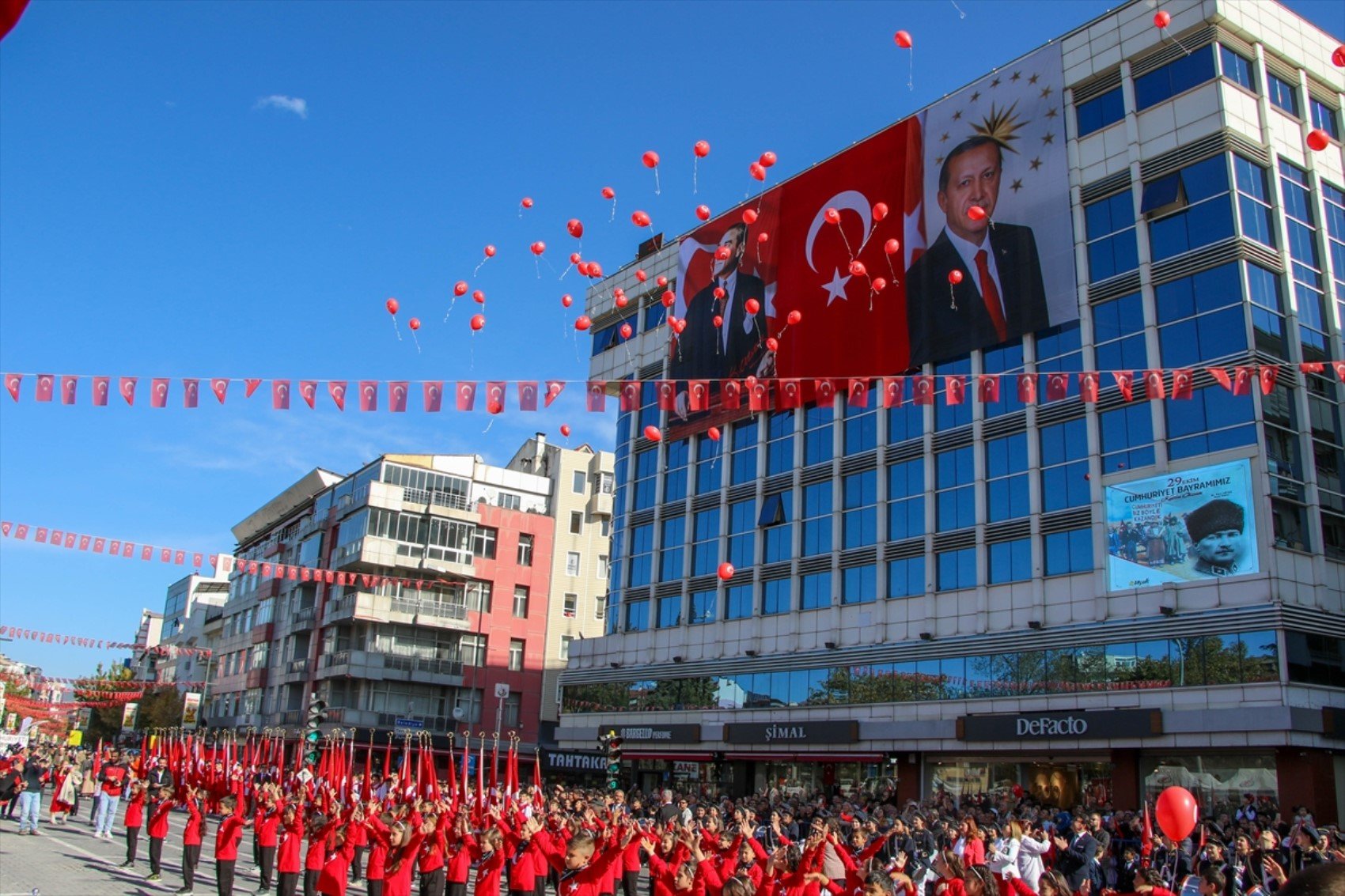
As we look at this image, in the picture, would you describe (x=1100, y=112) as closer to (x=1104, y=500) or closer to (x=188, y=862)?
(x=1104, y=500)

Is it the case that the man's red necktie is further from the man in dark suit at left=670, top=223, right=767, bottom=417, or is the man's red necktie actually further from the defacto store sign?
the defacto store sign

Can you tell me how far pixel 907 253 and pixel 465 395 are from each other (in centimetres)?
2453

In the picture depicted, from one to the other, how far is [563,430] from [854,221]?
2214 cm

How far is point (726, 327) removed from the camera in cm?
4972

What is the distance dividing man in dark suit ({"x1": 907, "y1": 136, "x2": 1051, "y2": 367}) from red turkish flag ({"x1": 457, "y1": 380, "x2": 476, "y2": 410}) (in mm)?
21908

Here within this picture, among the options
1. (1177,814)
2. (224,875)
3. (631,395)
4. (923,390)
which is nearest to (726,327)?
(923,390)

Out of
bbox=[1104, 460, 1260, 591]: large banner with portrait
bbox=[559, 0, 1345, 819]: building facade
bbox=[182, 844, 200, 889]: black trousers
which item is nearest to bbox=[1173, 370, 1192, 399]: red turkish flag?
bbox=[559, 0, 1345, 819]: building facade

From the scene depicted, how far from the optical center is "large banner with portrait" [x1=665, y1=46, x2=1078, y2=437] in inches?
1526

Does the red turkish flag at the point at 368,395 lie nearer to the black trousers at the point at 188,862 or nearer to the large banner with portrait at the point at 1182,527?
the black trousers at the point at 188,862

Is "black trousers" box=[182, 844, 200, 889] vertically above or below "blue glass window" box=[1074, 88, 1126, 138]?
below

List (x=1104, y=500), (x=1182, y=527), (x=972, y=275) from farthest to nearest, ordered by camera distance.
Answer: (x=972, y=275) → (x=1104, y=500) → (x=1182, y=527)

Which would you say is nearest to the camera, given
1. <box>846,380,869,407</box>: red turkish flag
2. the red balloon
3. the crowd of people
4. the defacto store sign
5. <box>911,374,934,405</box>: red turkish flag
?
the red balloon

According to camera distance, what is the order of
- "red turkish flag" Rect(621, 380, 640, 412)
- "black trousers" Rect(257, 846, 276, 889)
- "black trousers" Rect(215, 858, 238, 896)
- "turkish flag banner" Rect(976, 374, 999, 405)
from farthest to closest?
1. "turkish flag banner" Rect(976, 374, 999, 405)
2. "red turkish flag" Rect(621, 380, 640, 412)
3. "black trousers" Rect(257, 846, 276, 889)
4. "black trousers" Rect(215, 858, 238, 896)

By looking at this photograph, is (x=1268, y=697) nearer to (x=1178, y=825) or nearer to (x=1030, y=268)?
(x=1030, y=268)
